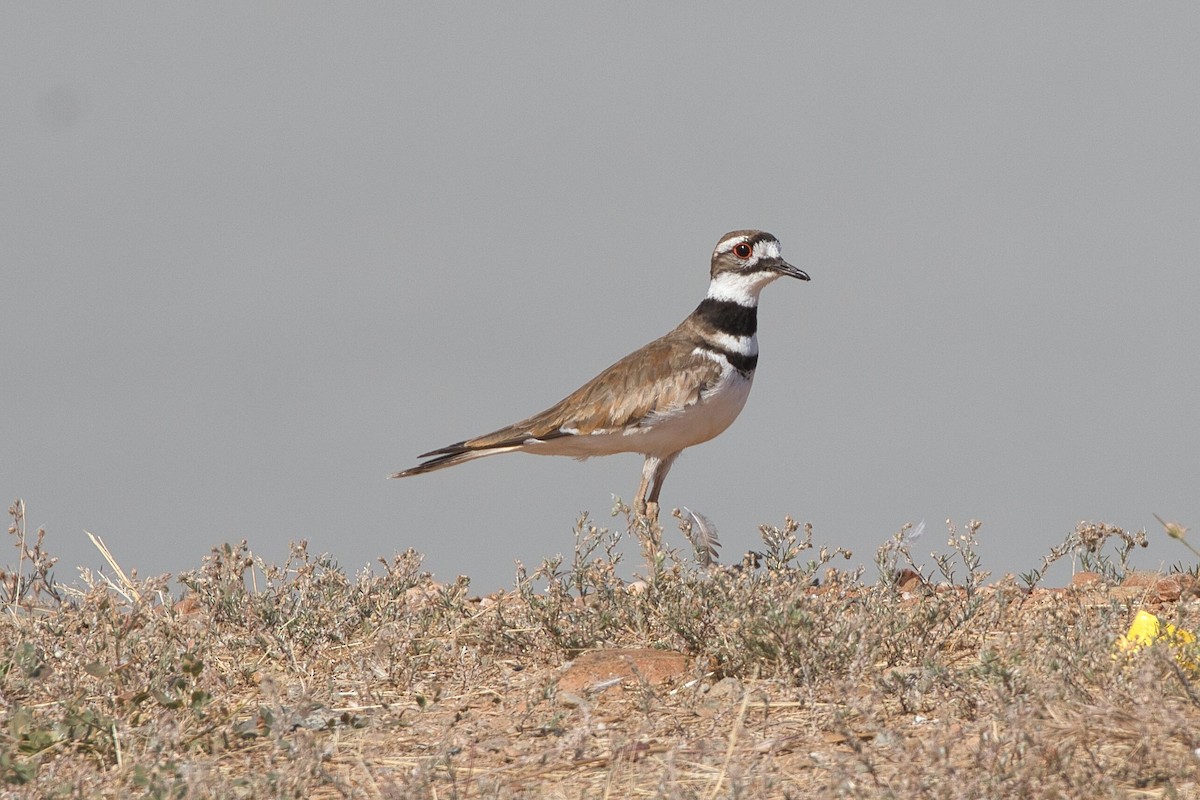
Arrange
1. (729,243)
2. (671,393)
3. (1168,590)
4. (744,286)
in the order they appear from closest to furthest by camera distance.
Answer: (1168,590), (671,393), (744,286), (729,243)

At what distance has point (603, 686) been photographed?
4875mm

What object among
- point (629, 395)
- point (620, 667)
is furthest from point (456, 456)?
point (620, 667)

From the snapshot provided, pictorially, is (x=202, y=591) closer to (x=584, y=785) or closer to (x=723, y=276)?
(x=584, y=785)

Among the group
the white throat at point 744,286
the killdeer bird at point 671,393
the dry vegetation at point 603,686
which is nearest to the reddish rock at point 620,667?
the dry vegetation at point 603,686

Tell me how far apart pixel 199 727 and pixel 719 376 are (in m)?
4.75

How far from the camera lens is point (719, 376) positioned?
28.9ft

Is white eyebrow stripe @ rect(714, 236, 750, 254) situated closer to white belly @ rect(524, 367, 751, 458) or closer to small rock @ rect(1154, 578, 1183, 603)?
white belly @ rect(524, 367, 751, 458)

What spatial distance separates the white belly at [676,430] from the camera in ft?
28.6

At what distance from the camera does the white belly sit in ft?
28.6

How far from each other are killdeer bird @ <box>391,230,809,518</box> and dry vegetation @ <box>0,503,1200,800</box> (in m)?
2.63

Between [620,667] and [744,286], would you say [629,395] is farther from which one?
[620,667]

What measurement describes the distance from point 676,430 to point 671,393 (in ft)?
0.75

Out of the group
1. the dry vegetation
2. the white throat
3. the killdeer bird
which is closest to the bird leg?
the killdeer bird

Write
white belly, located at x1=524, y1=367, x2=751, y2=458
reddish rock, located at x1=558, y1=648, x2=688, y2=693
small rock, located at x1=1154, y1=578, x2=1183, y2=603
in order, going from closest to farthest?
reddish rock, located at x1=558, y1=648, x2=688, y2=693
small rock, located at x1=1154, y1=578, x2=1183, y2=603
white belly, located at x1=524, y1=367, x2=751, y2=458
